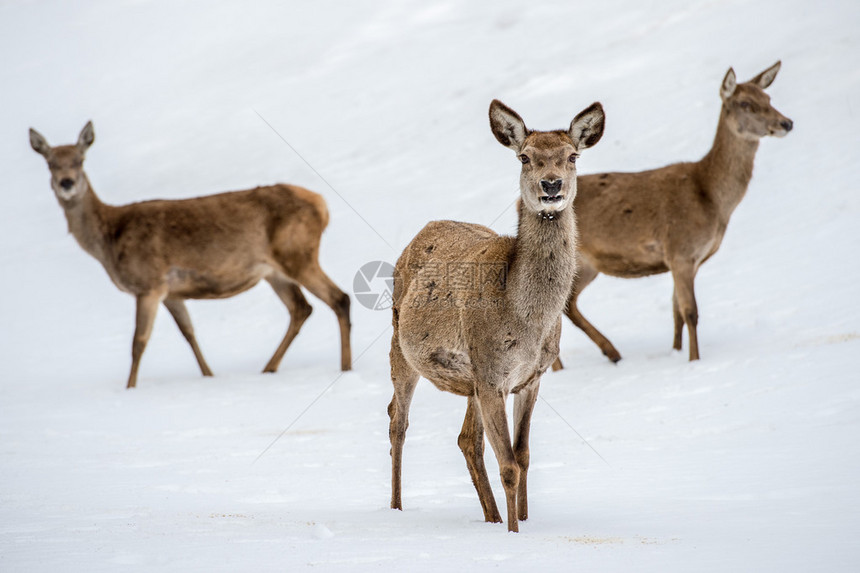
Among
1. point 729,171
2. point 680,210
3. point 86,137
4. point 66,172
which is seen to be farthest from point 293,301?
point 729,171

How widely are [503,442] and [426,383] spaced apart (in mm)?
6018

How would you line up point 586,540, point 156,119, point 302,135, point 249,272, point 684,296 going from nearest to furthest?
point 586,540 → point 684,296 → point 249,272 → point 302,135 → point 156,119

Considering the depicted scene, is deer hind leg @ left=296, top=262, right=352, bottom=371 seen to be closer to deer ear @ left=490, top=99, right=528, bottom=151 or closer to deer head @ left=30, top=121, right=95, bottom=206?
deer head @ left=30, top=121, right=95, bottom=206

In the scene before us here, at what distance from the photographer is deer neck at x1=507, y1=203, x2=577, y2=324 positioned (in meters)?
5.61

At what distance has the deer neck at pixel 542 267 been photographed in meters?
5.61

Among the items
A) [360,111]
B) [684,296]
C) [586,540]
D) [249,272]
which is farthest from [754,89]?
[360,111]

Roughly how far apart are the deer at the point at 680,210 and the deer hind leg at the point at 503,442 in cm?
550

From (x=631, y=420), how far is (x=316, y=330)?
7077 millimetres

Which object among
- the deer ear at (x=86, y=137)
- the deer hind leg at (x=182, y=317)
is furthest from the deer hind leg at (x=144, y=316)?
the deer ear at (x=86, y=137)

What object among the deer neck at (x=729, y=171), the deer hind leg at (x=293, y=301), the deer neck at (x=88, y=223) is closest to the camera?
the deer neck at (x=729, y=171)

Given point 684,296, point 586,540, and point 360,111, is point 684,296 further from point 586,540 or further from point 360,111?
point 360,111

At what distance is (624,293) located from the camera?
1380cm

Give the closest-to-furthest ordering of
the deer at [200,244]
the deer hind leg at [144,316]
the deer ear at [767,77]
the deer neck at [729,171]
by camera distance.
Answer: the deer neck at [729,171] < the deer ear at [767,77] < the deer hind leg at [144,316] < the deer at [200,244]

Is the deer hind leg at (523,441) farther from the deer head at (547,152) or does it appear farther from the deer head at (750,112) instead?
the deer head at (750,112)
